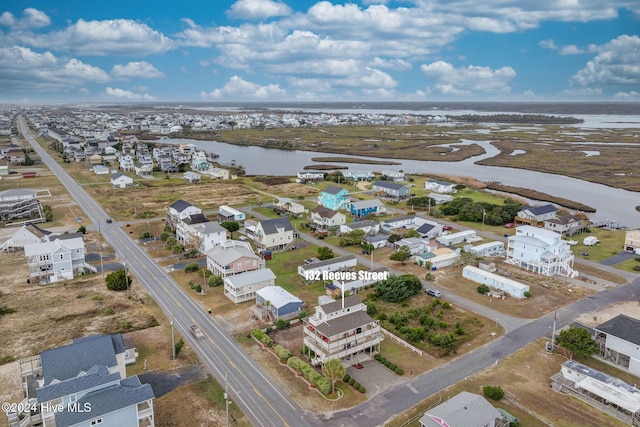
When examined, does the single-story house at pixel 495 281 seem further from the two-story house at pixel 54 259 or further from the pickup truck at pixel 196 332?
the two-story house at pixel 54 259

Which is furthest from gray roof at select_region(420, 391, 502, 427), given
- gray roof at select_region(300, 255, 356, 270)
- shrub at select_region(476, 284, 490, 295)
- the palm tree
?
gray roof at select_region(300, 255, 356, 270)

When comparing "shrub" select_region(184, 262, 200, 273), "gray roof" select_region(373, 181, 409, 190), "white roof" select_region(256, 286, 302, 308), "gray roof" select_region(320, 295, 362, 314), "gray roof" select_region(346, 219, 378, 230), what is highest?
"gray roof" select_region(373, 181, 409, 190)

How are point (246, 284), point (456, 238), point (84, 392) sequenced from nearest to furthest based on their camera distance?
point (84, 392) < point (246, 284) < point (456, 238)

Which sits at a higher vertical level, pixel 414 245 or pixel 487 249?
pixel 414 245

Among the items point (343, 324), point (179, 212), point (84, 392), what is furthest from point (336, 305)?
point (179, 212)

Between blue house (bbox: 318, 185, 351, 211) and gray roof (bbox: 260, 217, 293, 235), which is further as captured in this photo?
blue house (bbox: 318, 185, 351, 211)

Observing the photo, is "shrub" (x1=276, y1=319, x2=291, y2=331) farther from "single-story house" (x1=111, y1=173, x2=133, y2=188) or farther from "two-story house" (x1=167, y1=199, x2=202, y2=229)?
"single-story house" (x1=111, y1=173, x2=133, y2=188)

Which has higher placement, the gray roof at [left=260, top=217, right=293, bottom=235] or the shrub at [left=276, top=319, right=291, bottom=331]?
the gray roof at [left=260, top=217, right=293, bottom=235]

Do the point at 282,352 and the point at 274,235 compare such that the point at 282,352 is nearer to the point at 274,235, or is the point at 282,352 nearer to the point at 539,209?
the point at 274,235
